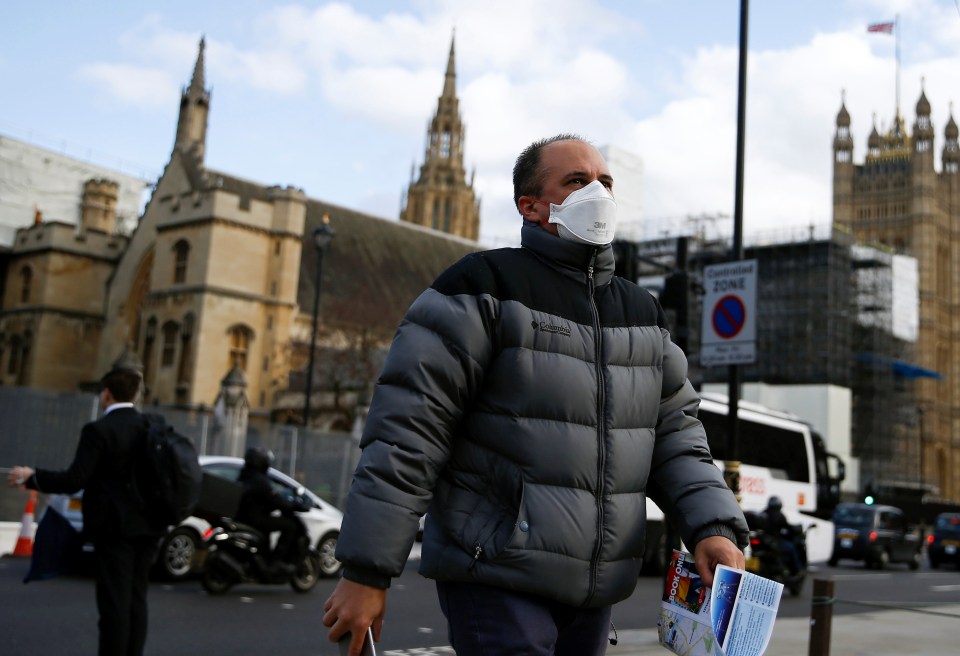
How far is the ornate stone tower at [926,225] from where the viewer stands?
3415 inches

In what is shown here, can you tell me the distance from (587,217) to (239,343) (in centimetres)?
4364

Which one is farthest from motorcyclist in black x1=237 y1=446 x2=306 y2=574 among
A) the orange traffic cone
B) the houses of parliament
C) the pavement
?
the houses of parliament

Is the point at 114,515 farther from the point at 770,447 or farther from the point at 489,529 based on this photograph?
the point at 770,447

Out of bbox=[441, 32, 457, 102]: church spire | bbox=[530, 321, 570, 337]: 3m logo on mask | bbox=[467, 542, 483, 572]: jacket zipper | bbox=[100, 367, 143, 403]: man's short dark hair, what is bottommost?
bbox=[467, 542, 483, 572]: jacket zipper

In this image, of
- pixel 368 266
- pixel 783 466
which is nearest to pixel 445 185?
pixel 368 266

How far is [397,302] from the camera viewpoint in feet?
187

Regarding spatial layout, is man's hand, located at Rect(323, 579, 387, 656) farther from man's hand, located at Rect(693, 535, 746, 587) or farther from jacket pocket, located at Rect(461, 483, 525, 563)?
man's hand, located at Rect(693, 535, 746, 587)

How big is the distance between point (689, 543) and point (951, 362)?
9687 centimetres

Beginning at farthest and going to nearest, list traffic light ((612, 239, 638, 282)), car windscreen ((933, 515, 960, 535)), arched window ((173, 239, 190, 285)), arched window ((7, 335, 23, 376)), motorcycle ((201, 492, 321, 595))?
arched window ((7, 335, 23, 376))
arched window ((173, 239, 190, 285))
car windscreen ((933, 515, 960, 535))
traffic light ((612, 239, 638, 282))
motorcycle ((201, 492, 321, 595))

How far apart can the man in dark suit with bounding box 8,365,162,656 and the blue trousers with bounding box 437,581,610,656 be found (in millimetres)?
3220

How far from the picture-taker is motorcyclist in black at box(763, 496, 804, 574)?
1625 cm

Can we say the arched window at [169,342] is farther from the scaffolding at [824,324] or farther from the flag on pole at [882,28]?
the flag on pole at [882,28]

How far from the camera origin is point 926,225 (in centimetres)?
9044

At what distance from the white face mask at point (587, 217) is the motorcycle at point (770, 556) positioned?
43.9ft
